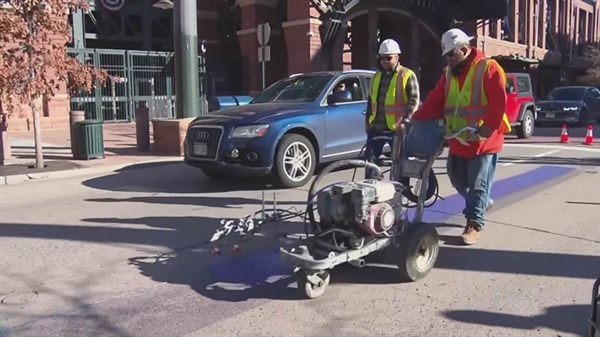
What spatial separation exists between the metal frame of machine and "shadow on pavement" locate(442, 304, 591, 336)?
69 cm

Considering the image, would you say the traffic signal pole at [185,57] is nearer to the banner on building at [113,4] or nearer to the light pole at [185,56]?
the light pole at [185,56]

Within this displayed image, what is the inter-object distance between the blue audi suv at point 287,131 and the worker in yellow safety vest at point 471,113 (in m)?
2.79

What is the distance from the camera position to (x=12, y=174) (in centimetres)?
1031

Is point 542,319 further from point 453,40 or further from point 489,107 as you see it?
point 453,40

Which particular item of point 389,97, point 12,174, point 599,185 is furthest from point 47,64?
point 599,185

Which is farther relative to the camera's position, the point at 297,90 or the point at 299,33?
the point at 299,33

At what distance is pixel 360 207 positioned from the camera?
4.33 m

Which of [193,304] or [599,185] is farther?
[599,185]

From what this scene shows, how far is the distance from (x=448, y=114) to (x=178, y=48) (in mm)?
8835

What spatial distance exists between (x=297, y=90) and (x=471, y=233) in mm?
4770

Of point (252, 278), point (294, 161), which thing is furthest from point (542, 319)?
point (294, 161)

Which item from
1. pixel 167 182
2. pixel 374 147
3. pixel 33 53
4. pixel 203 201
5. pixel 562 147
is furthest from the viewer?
pixel 562 147

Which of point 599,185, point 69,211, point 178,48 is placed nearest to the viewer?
point 69,211

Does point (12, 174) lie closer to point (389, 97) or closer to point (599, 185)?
point (389, 97)
